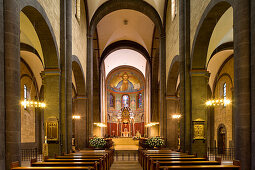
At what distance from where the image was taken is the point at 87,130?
67.7 feet

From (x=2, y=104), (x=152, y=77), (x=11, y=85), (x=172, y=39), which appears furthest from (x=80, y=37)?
(x=152, y=77)

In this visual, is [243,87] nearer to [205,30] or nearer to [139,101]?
[205,30]

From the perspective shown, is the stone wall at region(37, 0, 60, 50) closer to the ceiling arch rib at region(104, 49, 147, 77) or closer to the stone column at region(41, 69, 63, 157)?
the stone column at region(41, 69, 63, 157)

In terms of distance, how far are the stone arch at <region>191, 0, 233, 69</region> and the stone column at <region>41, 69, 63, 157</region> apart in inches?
276

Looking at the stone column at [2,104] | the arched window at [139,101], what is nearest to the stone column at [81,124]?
the stone column at [2,104]

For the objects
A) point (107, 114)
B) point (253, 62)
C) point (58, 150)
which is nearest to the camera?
point (253, 62)

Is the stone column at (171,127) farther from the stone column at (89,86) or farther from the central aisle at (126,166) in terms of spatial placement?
the stone column at (89,86)

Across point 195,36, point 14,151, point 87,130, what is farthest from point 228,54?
point 14,151

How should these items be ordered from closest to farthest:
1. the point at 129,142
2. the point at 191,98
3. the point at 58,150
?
the point at 58,150
the point at 191,98
the point at 129,142

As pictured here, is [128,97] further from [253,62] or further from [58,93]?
[253,62]

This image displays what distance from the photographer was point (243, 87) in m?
7.20

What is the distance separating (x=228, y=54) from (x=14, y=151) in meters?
17.9

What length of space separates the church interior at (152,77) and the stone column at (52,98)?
0.05 m

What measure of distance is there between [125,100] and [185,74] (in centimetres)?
3270
